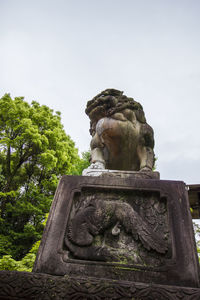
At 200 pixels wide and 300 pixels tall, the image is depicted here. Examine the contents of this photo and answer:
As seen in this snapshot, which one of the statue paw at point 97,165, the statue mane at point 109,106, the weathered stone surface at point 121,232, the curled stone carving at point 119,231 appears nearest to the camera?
the weathered stone surface at point 121,232

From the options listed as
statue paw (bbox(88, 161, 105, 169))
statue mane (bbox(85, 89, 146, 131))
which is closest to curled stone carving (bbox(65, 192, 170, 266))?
statue paw (bbox(88, 161, 105, 169))

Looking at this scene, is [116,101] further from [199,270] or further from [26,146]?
[26,146]

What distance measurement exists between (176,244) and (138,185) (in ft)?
2.13

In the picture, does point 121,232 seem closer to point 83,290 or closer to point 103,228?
point 103,228

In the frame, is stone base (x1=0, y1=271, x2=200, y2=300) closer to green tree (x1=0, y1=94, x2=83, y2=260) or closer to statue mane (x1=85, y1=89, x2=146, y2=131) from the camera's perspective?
statue mane (x1=85, y1=89, x2=146, y2=131)

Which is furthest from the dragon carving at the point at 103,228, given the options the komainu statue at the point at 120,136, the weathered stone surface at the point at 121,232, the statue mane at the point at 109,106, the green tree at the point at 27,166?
the green tree at the point at 27,166

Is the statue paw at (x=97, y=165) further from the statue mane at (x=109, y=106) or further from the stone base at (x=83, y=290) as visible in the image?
the stone base at (x=83, y=290)

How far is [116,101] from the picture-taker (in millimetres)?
3324

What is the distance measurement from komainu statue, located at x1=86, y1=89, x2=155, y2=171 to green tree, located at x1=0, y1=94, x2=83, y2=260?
7465mm

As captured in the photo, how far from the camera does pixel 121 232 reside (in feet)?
6.28

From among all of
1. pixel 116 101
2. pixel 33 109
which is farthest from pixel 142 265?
pixel 33 109

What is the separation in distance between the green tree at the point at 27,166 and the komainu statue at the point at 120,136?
24.5ft

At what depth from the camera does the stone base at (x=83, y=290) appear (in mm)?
A: 1326

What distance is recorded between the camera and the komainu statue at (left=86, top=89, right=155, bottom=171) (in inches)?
120
